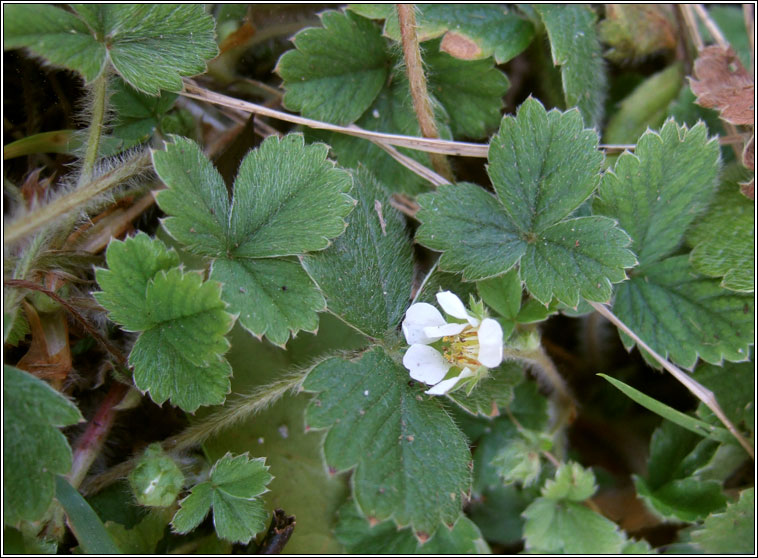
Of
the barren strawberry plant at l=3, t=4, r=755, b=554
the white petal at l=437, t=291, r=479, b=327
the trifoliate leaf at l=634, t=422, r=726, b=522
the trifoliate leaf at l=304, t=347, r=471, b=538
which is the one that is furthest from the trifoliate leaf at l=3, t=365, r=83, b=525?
the trifoliate leaf at l=634, t=422, r=726, b=522

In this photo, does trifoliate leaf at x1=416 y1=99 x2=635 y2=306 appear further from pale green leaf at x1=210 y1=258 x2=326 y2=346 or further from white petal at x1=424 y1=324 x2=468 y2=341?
pale green leaf at x1=210 y1=258 x2=326 y2=346

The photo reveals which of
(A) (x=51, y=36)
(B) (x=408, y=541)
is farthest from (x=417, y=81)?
(B) (x=408, y=541)

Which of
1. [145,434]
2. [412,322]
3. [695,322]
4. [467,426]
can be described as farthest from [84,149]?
[695,322]

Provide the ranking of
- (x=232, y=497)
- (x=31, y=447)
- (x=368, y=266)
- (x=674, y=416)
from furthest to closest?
(x=674, y=416) → (x=368, y=266) → (x=232, y=497) → (x=31, y=447)

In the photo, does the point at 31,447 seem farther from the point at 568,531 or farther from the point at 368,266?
the point at 568,531

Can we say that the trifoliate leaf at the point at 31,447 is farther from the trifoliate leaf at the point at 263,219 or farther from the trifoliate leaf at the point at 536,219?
the trifoliate leaf at the point at 536,219

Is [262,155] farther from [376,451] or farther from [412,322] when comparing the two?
[376,451]
